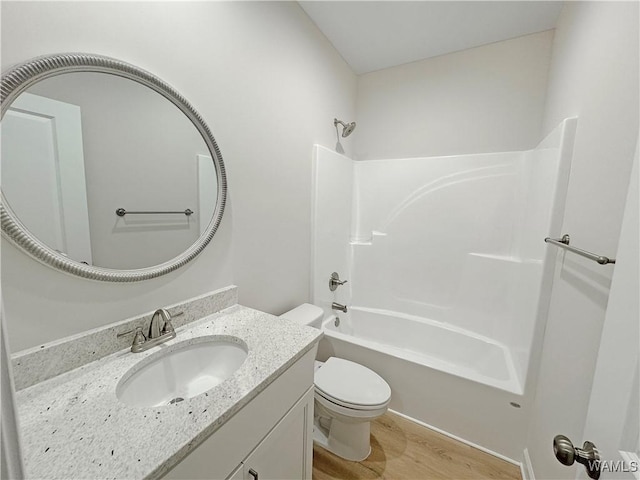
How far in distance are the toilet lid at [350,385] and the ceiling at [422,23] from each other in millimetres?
2265

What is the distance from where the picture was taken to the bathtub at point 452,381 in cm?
151

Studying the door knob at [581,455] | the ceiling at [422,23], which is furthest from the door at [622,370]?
the ceiling at [422,23]

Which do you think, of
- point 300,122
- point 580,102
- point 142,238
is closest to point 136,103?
point 142,238

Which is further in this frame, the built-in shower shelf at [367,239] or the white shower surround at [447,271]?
the built-in shower shelf at [367,239]

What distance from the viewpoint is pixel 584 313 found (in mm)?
966

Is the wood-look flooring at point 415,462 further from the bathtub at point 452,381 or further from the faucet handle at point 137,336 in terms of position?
the faucet handle at point 137,336

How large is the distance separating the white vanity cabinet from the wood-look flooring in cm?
42

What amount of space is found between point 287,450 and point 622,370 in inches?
40.3

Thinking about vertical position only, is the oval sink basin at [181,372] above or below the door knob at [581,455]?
below

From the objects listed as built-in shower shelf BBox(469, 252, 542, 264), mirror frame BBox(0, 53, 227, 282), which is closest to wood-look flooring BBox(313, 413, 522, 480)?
built-in shower shelf BBox(469, 252, 542, 264)

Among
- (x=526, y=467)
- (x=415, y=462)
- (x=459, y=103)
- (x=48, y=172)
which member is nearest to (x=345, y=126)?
(x=459, y=103)

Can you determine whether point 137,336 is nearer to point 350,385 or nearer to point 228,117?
point 228,117

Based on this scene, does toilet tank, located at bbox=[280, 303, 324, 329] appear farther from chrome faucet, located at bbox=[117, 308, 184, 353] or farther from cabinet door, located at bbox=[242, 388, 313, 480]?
chrome faucet, located at bbox=[117, 308, 184, 353]

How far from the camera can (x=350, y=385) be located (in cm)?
150
